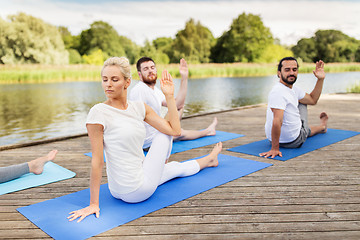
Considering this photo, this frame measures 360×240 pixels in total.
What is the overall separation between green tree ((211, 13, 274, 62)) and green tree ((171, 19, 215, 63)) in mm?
1852

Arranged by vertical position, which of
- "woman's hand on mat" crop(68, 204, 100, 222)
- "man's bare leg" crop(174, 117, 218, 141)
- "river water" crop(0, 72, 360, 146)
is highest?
"man's bare leg" crop(174, 117, 218, 141)

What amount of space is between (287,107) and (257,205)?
153cm

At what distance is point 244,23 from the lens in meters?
36.5

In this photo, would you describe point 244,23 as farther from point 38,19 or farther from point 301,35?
point 38,19

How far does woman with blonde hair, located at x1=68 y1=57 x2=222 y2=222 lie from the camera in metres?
1.77

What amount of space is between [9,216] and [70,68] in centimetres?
1548

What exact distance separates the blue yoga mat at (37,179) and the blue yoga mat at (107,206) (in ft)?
1.28

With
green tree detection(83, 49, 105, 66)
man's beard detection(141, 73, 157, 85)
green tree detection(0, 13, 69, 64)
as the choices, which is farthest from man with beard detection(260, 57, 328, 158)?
green tree detection(83, 49, 105, 66)

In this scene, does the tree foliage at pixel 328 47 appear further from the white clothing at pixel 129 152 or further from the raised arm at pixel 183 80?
the white clothing at pixel 129 152

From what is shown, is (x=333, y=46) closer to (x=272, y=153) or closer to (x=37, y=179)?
(x=272, y=153)

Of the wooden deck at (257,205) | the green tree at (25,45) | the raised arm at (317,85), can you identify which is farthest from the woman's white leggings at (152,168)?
the green tree at (25,45)

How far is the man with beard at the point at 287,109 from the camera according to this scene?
308 centimetres

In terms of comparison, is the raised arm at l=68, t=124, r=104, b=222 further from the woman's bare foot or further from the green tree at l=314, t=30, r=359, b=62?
the green tree at l=314, t=30, r=359, b=62

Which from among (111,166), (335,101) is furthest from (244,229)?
(335,101)
